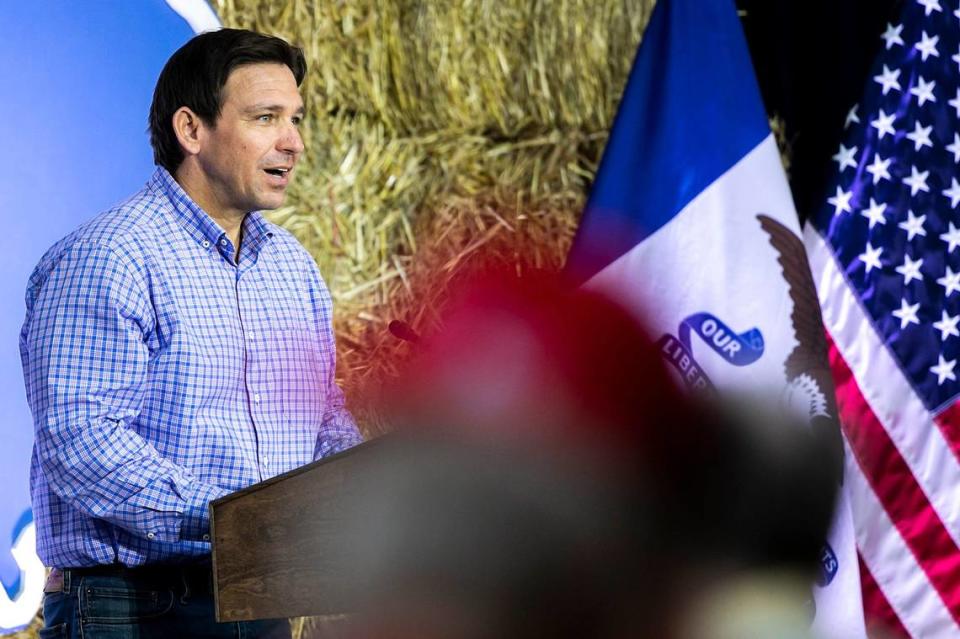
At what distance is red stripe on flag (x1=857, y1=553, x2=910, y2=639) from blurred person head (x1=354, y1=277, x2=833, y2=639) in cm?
214

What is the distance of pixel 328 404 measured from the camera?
5.80 ft

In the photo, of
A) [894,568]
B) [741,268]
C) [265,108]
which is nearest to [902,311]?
[741,268]

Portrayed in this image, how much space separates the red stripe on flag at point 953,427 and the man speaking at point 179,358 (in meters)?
1.49

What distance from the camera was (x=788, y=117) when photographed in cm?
Answer: 298

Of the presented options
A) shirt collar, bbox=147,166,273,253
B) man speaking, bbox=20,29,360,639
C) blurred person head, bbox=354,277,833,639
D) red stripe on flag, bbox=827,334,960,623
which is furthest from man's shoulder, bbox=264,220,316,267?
red stripe on flag, bbox=827,334,960,623

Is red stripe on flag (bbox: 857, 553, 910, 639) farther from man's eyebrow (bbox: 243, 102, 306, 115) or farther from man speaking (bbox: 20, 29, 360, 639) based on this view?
man's eyebrow (bbox: 243, 102, 306, 115)

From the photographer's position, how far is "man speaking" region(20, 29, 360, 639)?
1434mm

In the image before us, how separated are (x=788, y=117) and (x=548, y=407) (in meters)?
2.54

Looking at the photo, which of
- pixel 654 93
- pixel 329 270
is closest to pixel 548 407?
pixel 329 270

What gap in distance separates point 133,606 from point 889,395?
178 centimetres

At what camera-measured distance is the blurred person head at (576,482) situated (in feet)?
1.94

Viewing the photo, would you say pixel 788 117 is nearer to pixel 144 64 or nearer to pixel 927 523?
pixel 927 523

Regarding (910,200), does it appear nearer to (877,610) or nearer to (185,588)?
(877,610)

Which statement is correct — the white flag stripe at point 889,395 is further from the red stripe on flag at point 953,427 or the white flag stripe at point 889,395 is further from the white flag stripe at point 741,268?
the white flag stripe at point 741,268
